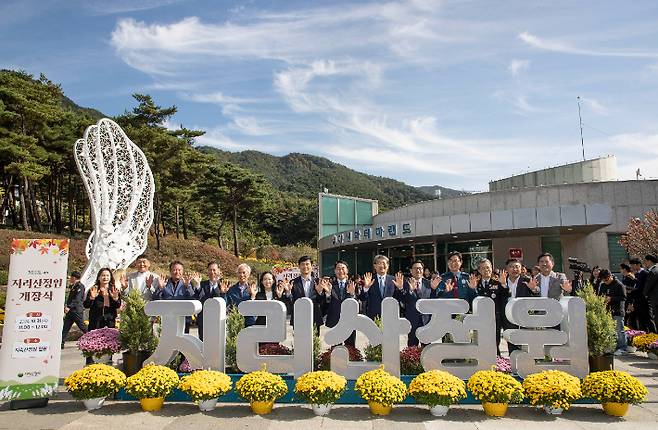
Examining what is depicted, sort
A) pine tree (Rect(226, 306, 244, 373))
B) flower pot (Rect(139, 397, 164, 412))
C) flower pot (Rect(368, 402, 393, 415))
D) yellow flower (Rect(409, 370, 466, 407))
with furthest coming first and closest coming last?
1. pine tree (Rect(226, 306, 244, 373))
2. flower pot (Rect(139, 397, 164, 412))
3. flower pot (Rect(368, 402, 393, 415))
4. yellow flower (Rect(409, 370, 466, 407))

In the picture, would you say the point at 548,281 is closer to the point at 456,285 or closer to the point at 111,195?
the point at 456,285

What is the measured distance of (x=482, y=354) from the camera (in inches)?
276

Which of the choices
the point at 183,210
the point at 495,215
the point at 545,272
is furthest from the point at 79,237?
the point at 545,272

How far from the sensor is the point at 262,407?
6.45 m

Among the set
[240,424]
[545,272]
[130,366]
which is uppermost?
[545,272]

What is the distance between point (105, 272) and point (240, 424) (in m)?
5.20

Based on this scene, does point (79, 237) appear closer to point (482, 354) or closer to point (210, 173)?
point (210, 173)

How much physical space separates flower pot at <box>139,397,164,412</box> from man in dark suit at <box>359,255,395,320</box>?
360cm

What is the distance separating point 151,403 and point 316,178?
119303 mm

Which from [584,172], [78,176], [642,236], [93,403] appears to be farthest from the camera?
[78,176]

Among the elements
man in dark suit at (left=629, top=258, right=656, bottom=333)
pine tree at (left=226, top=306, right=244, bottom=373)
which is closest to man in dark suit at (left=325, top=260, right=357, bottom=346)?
pine tree at (left=226, top=306, right=244, bottom=373)

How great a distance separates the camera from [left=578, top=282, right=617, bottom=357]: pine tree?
23.5ft

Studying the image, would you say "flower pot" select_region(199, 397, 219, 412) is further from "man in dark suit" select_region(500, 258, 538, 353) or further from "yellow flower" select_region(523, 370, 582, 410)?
"man in dark suit" select_region(500, 258, 538, 353)

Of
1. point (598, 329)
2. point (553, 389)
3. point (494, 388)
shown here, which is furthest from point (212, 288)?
point (598, 329)
